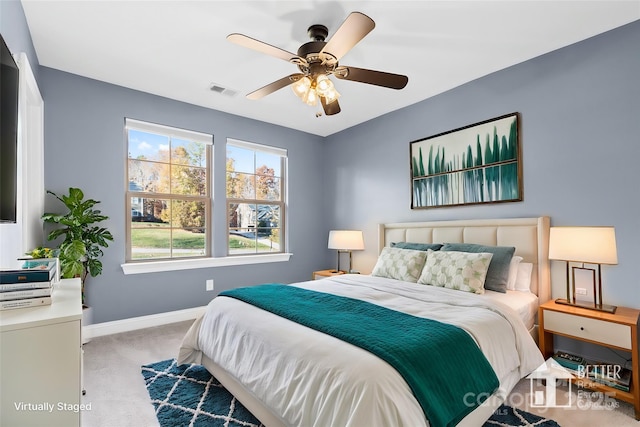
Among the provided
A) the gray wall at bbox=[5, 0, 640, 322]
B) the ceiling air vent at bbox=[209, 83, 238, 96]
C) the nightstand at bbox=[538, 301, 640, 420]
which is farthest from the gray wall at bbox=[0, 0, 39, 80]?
the nightstand at bbox=[538, 301, 640, 420]

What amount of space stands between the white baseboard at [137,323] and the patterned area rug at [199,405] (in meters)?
1.11

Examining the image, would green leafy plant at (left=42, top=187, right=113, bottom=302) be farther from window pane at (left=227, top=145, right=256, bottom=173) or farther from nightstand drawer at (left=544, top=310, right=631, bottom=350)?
nightstand drawer at (left=544, top=310, right=631, bottom=350)

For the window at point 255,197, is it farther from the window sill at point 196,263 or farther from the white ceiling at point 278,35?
the white ceiling at point 278,35

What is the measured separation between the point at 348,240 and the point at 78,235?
2955 mm

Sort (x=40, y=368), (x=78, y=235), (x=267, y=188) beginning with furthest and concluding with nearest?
(x=267, y=188)
(x=78, y=235)
(x=40, y=368)

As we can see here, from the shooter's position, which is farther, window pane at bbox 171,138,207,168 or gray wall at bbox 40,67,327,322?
window pane at bbox 171,138,207,168

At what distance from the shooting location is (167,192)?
152 inches

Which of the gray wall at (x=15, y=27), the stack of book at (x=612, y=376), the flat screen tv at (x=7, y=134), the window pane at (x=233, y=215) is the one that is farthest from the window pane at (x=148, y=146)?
the stack of book at (x=612, y=376)

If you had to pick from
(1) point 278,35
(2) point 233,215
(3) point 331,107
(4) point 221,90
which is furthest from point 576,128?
(2) point 233,215

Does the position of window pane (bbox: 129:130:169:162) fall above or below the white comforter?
above

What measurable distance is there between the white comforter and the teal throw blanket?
4 cm

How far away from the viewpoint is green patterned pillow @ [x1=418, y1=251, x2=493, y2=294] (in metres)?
2.61

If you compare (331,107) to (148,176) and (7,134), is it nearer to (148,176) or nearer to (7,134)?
(7,134)

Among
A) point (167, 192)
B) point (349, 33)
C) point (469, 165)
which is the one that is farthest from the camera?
point (167, 192)
